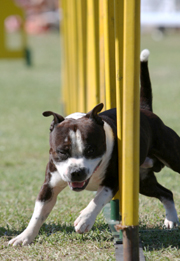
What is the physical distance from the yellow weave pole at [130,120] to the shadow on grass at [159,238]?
484 mm

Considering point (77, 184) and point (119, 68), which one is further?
point (119, 68)

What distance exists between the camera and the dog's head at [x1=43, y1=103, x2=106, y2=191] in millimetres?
2756

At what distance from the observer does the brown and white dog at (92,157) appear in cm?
278

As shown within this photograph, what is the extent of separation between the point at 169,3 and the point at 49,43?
8492 mm

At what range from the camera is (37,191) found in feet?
16.3

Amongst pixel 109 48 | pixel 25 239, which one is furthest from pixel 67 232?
pixel 109 48

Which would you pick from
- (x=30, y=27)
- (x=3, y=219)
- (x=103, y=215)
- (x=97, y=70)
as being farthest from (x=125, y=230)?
(x=30, y=27)

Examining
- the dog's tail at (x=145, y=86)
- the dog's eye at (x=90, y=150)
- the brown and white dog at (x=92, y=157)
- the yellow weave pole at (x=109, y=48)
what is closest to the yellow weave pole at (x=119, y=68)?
the brown and white dog at (x=92, y=157)

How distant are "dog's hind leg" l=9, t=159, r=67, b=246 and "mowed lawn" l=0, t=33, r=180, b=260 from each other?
0.24 ft

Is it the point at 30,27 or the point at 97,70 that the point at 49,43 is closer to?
the point at 30,27

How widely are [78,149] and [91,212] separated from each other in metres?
0.43

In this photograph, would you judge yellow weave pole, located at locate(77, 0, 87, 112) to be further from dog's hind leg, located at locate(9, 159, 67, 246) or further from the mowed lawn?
dog's hind leg, located at locate(9, 159, 67, 246)

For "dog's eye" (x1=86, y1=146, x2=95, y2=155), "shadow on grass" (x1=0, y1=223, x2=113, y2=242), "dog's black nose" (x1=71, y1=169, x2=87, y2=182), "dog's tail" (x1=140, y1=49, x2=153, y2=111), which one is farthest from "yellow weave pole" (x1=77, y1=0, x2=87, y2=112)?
"dog's black nose" (x1=71, y1=169, x2=87, y2=182)

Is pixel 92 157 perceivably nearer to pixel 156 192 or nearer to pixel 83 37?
pixel 156 192
